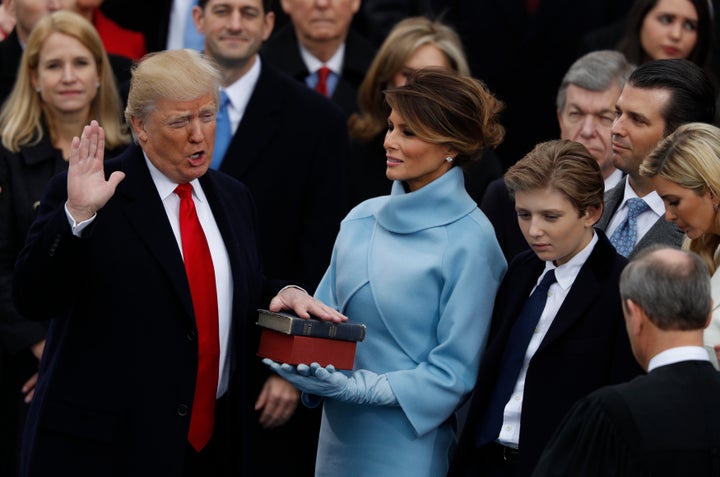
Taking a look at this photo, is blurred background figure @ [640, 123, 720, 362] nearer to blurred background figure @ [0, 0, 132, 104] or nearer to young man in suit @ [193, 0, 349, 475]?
young man in suit @ [193, 0, 349, 475]

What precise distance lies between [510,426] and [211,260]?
1.25 meters

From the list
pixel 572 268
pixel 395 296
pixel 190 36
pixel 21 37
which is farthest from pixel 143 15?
pixel 572 268

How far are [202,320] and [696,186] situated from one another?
5.91ft

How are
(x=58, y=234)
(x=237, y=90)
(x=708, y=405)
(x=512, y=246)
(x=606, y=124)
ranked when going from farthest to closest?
(x=237, y=90) → (x=606, y=124) → (x=512, y=246) → (x=58, y=234) → (x=708, y=405)

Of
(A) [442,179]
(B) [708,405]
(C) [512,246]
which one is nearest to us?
(B) [708,405]

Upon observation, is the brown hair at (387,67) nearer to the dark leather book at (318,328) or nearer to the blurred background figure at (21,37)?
the blurred background figure at (21,37)

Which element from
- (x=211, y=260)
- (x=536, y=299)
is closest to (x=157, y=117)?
(x=211, y=260)

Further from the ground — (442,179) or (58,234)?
(442,179)

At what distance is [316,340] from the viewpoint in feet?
15.2

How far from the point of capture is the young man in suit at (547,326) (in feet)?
14.5

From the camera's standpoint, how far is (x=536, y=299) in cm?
465

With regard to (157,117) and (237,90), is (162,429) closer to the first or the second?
(157,117)

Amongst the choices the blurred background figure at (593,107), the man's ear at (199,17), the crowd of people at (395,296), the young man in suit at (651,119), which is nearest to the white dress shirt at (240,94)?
the man's ear at (199,17)

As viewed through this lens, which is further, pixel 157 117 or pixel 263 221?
pixel 263 221
